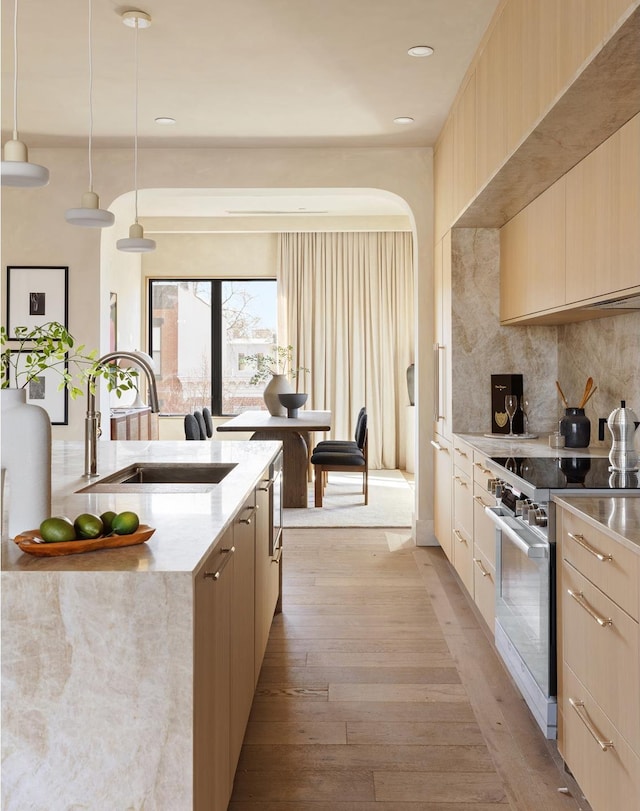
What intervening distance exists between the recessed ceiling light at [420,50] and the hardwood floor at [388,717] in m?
2.80

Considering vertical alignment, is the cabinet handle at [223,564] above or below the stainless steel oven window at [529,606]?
above

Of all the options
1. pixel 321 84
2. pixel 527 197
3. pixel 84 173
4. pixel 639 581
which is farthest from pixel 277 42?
pixel 639 581

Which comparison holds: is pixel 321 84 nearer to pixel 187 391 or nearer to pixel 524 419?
pixel 524 419

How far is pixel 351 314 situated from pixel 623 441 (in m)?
6.12

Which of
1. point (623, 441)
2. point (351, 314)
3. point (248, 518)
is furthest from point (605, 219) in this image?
point (351, 314)

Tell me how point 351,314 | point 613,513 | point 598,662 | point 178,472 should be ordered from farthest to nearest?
point 351,314 < point 178,472 < point 613,513 < point 598,662

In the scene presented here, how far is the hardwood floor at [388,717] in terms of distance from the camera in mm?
2164

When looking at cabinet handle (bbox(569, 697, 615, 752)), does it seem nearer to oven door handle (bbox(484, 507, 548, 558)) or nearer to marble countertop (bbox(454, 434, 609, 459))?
oven door handle (bbox(484, 507, 548, 558))

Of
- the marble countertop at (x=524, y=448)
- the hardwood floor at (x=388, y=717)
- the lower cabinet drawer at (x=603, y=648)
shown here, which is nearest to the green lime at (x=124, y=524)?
the hardwood floor at (x=388, y=717)

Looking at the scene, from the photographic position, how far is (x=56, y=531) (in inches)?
59.4

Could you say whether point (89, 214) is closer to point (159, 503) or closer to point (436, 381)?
point (159, 503)

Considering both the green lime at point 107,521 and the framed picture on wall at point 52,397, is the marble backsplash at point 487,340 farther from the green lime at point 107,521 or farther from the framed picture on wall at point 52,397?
the green lime at point 107,521

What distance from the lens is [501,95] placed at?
310 cm

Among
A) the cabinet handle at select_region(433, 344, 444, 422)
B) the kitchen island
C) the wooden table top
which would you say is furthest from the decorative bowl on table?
the kitchen island
